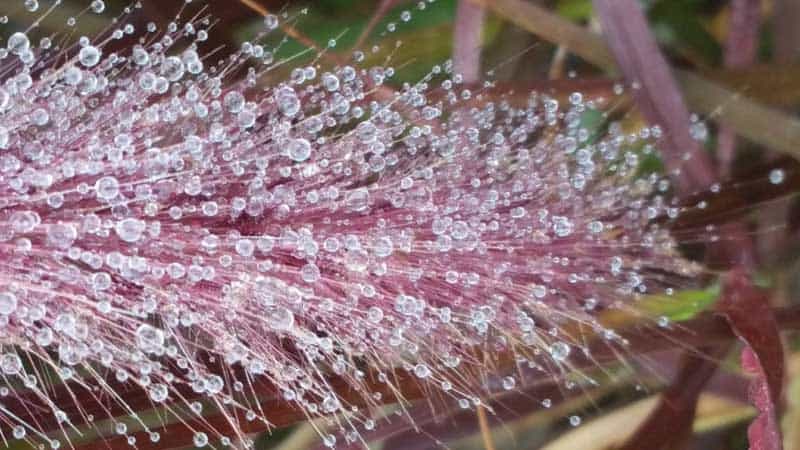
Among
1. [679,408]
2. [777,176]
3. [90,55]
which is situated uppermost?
[90,55]

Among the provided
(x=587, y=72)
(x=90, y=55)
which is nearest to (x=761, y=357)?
(x=587, y=72)

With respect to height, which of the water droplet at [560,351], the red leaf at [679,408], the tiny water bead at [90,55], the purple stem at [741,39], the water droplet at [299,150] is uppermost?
the tiny water bead at [90,55]

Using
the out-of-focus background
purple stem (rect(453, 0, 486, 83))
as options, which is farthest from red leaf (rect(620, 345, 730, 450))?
purple stem (rect(453, 0, 486, 83))

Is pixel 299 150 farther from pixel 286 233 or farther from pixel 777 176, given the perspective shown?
pixel 777 176

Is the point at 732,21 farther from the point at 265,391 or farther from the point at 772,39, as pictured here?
the point at 265,391

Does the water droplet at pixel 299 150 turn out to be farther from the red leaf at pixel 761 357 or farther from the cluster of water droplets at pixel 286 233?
the red leaf at pixel 761 357

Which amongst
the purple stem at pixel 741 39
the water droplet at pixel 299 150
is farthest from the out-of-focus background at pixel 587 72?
the water droplet at pixel 299 150

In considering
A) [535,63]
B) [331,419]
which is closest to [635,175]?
[535,63]
